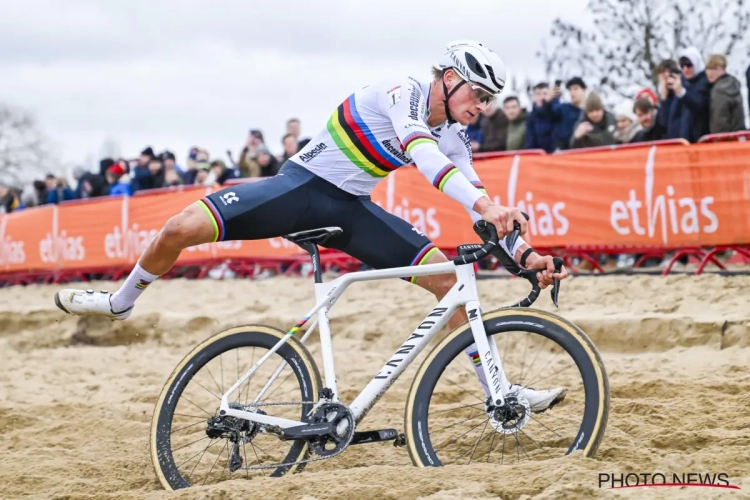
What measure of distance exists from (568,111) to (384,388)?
25.5ft

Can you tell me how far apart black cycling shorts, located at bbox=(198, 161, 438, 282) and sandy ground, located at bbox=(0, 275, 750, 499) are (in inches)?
44.7

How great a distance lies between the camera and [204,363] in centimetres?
564

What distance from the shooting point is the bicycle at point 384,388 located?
15.6 ft

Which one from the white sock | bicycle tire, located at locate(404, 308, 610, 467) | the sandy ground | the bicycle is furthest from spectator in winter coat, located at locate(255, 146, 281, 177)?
Answer: bicycle tire, located at locate(404, 308, 610, 467)

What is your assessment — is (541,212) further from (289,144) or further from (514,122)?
(289,144)

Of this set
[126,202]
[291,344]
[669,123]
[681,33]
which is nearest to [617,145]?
[669,123]

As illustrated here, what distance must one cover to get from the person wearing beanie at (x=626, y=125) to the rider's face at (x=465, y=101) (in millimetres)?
6543

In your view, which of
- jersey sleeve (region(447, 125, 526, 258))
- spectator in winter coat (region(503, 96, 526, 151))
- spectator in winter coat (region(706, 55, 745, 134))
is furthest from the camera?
spectator in winter coat (region(503, 96, 526, 151))

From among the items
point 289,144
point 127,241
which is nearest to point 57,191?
point 127,241

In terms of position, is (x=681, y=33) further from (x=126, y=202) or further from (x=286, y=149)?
(x=126, y=202)

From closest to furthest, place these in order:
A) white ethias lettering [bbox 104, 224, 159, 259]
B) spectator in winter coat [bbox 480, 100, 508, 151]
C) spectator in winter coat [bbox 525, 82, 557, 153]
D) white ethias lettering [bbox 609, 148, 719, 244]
A: white ethias lettering [bbox 609, 148, 719, 244] < spectator in winter coat [bbox 525, 82, 557, 153] < spectator in winter coat [bbox 480, 100, 508, 151] < white ethias lettering [bbox 104, 224, 159, 259]

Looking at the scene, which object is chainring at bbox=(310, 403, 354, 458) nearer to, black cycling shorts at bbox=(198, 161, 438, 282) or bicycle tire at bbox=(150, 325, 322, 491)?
bicycle tire at bbox=(150, 325, 322, 491)

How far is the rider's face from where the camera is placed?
5207mm

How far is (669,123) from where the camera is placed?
Result: 10.9 m
